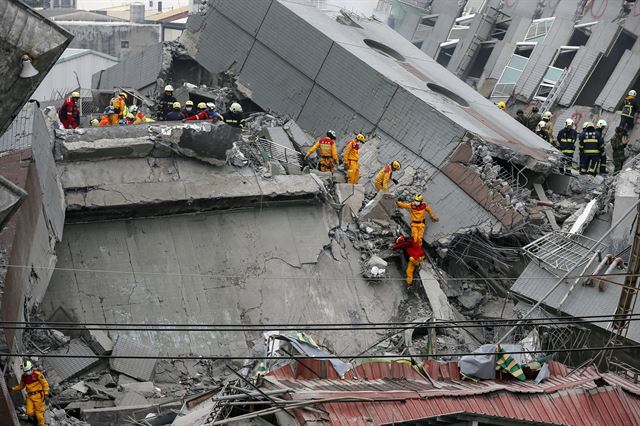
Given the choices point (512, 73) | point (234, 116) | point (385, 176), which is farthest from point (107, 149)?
point (512, 73)

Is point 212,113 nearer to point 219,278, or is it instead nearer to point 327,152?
point 327,152

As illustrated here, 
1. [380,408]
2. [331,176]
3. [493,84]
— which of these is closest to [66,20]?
[493,84]

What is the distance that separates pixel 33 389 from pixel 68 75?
2280 cm

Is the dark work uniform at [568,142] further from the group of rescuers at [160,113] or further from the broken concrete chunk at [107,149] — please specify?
the broken concrete chunk at [107,149]

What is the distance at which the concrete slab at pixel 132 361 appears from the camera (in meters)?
14.7

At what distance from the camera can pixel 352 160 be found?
1880cm

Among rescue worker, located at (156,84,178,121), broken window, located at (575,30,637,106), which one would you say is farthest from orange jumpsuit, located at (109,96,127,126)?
broken window, located at (575,30,637,106)

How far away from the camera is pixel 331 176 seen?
1853 centimetres

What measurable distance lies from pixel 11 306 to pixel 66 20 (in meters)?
37.9

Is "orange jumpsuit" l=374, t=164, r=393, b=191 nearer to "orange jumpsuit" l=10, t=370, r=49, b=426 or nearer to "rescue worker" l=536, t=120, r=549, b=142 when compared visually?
"rescue worker" l=536, t=120, r=549, b=142

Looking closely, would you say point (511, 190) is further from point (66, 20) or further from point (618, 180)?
point (66, 20)

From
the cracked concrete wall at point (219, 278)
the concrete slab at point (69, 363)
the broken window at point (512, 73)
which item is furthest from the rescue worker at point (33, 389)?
the broken window at point (512, 73)

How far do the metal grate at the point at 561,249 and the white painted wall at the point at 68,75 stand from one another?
18618 millimetres

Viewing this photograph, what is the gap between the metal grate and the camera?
16672mm
